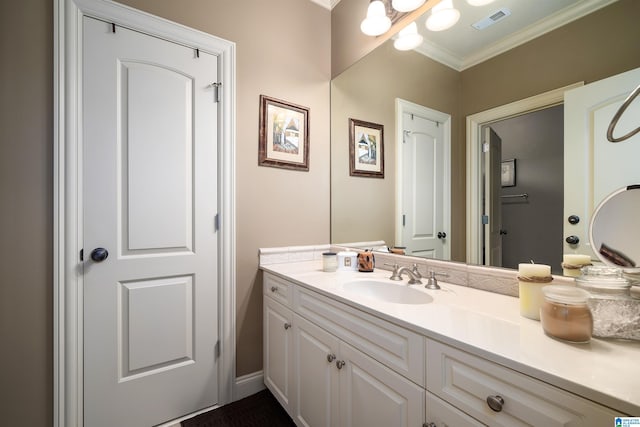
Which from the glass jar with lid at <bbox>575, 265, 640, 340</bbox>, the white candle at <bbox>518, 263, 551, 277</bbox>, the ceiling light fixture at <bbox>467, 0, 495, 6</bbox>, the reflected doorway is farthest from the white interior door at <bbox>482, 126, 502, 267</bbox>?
the ceiling light fixture at <bbox>467, 0, 495, 6</bbox>

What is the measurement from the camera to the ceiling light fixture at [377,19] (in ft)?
5.16

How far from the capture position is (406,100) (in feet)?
5.03

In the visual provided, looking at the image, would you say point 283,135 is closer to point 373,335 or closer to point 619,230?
point 373,335

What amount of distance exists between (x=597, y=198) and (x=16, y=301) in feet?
7.67

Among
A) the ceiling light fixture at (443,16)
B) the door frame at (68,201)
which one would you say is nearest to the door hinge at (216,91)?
the door frame at (68,201)

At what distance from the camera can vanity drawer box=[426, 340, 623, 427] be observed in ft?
1.55

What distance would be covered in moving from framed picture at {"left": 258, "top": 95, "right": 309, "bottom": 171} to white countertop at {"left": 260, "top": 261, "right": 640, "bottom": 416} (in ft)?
3.52

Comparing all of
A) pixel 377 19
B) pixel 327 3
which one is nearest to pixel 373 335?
pixel 377 19

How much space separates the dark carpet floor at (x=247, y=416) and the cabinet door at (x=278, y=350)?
0.31 ft

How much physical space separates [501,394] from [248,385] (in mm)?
1559

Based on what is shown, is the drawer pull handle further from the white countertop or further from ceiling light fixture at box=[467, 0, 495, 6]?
ceiling light fixture at box=[467, 0, 495, 6]

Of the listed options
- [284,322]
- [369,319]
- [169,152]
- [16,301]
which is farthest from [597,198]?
[16,301]

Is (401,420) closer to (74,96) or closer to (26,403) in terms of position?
(26,403)

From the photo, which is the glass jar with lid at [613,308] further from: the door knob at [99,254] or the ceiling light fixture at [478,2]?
the door knob at [99,254]
